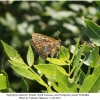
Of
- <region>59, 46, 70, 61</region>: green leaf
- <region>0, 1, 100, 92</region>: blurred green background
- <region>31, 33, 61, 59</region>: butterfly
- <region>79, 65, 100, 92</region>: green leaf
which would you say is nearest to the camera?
<region>79, 65, 100, 92</region>: green leaf

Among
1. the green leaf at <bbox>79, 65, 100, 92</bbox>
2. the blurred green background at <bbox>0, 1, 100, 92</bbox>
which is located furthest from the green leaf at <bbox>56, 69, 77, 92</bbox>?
the blurred green background at <bbox>0, 1, 100, 92</bbox>

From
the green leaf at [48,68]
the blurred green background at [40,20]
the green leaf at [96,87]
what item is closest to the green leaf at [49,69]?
the green leaf at [48,68]

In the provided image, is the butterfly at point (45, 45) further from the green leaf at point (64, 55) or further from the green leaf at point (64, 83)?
the green leaf at point (64, 83)

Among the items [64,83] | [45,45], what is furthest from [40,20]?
[64,83]

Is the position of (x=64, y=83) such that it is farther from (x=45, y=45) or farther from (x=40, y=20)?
(x=40, y=20)

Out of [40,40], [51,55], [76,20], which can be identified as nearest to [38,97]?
[51,55]

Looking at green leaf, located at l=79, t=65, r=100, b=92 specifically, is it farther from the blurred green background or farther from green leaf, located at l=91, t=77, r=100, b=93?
the blurred green background

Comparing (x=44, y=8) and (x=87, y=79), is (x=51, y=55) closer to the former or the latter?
(x=87, y=79)
